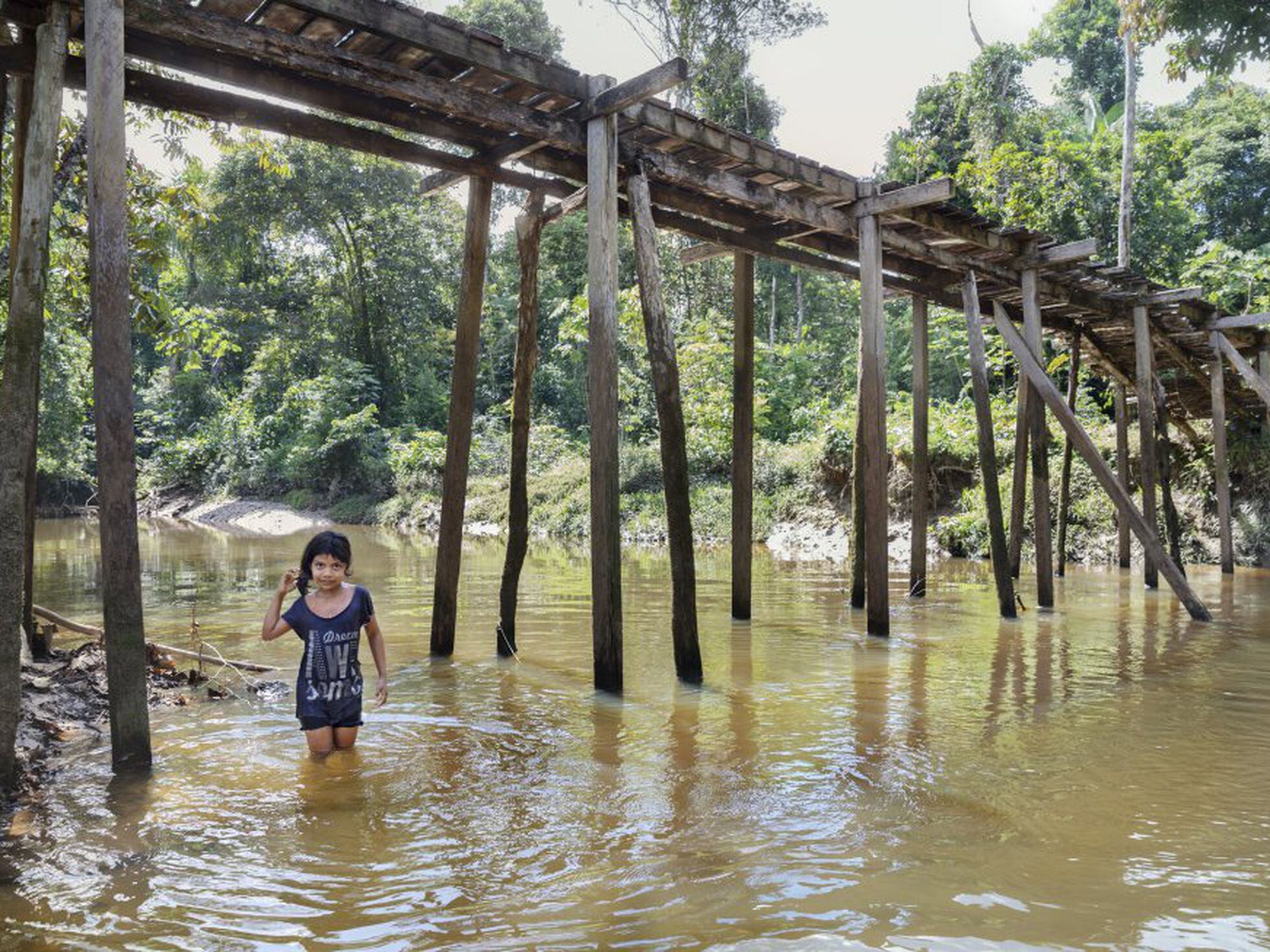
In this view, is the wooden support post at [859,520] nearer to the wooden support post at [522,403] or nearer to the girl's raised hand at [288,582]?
the wooden support post at [522,403]

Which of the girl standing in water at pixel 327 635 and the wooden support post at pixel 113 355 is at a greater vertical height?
the wooden support post at pixel 113 355

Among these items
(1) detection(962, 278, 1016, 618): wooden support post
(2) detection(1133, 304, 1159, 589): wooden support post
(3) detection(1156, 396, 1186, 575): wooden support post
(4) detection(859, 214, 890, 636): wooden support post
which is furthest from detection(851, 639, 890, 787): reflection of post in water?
(3) detection(1156, 396, 1186, 575): wooden support post

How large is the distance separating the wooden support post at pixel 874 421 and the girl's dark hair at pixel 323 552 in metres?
4.89

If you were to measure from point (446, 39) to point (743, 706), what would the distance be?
4.36 m

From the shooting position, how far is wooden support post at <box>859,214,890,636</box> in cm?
843

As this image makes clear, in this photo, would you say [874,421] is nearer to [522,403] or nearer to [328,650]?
[522,403]

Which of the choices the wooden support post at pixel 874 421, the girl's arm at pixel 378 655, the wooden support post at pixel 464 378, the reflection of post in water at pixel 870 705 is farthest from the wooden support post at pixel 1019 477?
the girl's arm at pixel 378 655

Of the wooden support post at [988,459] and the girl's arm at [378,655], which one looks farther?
the wooden support post at [988,459]

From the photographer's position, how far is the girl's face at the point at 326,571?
478 cm

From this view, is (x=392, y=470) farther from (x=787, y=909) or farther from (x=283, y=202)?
(x=787, y=909)

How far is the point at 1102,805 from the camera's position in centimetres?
415

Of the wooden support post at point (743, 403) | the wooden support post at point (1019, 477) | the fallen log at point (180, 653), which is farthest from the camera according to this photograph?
the wooden support post at point (1019, 477)

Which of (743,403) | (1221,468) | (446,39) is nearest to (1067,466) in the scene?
(1221,468)

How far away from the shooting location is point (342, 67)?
18.7 feet
